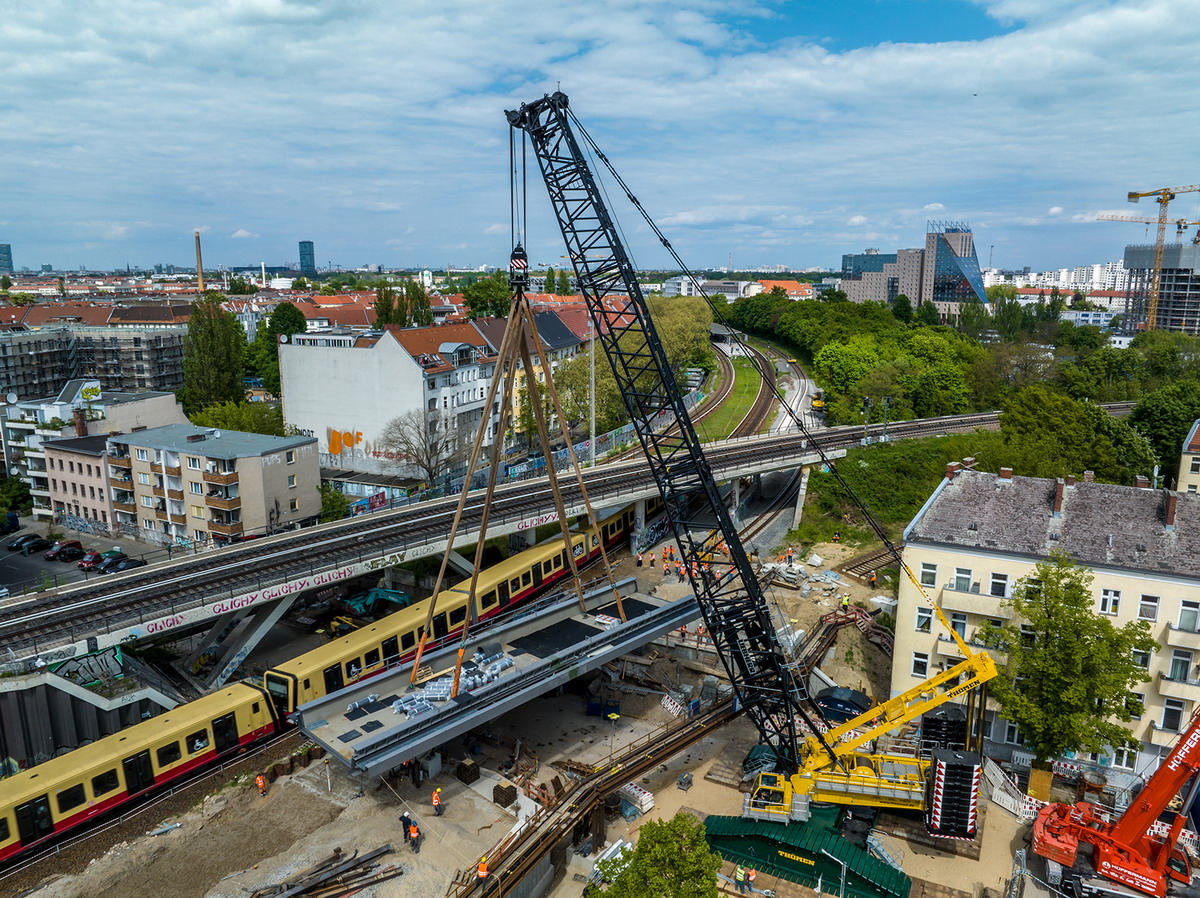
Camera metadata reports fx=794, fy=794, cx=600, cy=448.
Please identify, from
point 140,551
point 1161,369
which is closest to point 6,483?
point 140,551

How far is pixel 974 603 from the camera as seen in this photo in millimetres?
31484

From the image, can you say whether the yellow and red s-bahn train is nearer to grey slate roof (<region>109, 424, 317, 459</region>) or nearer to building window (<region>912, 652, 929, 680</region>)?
building window (<region>912, 652, 929, 680</region>)

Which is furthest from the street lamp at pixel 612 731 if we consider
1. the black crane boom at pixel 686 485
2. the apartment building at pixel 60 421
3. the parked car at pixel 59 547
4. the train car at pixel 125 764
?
the apartment building at pixel 60 421

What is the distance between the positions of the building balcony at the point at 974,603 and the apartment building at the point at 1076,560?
4 centimetres

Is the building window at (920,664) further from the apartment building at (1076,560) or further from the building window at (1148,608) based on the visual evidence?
the building window at (1148,608)

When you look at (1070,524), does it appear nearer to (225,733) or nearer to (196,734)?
(225,733)

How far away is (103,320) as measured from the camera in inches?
4390

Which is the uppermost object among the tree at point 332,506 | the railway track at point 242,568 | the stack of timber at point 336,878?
the railway track at point 242,568

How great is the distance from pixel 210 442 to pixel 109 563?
9755mm

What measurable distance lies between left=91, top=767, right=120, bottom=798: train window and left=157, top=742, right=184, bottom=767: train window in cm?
143

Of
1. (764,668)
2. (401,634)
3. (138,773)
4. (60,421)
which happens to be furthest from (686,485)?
(60,421)

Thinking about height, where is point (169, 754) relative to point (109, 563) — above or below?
above

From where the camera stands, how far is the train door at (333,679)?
3134 centimetres

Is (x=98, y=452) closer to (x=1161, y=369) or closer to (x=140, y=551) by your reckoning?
(x=140, y=551)
